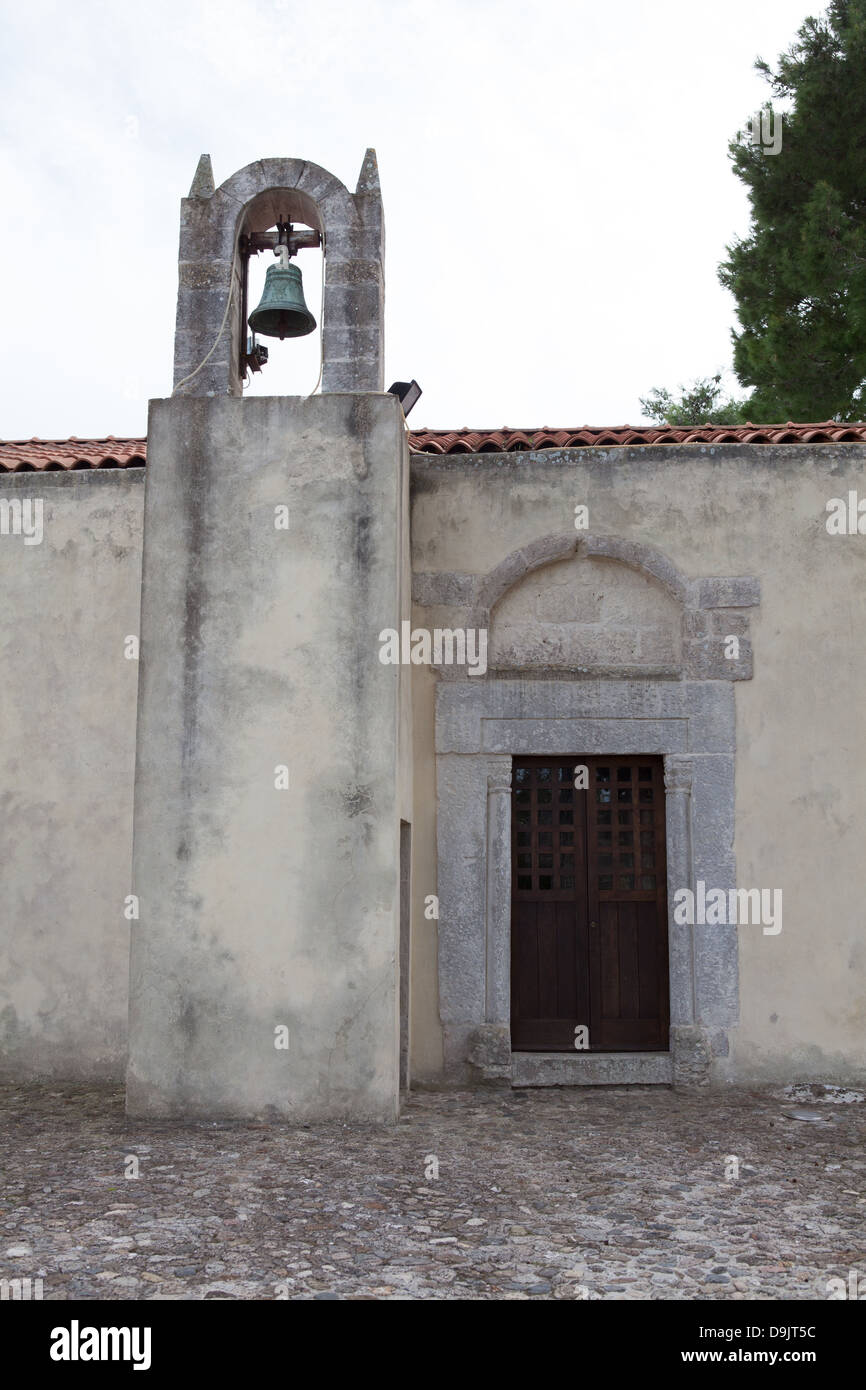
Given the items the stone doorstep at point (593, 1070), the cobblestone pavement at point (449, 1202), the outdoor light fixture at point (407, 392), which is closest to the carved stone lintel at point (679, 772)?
the stone doorstep at point (593, 1070)

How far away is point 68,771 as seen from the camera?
287 inches

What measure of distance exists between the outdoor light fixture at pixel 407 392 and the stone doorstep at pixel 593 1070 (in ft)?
13.4

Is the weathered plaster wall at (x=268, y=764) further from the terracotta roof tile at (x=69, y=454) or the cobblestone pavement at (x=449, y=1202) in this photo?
the terracotta roof tile at (x=69, y=454)

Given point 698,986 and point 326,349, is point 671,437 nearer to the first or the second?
point 326,349

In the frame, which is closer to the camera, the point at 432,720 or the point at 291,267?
the point at 291,267

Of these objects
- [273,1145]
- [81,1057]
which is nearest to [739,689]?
[273,1145]

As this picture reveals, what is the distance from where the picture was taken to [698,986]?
677 cm

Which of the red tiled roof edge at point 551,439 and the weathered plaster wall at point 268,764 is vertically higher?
the red tiled roof edge at point 551,439

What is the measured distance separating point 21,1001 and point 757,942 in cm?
455

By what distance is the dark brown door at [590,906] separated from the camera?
274 inches

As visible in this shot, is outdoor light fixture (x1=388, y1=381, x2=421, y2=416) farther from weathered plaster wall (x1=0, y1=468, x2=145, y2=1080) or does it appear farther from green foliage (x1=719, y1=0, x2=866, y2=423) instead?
green foliage (x1=719, y1=0, x2=866, y2=423)

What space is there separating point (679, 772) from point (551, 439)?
2358 millimetres

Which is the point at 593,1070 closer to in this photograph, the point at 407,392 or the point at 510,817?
the point at 510,817

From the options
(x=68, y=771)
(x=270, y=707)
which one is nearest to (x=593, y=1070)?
(x=270, y=707)
